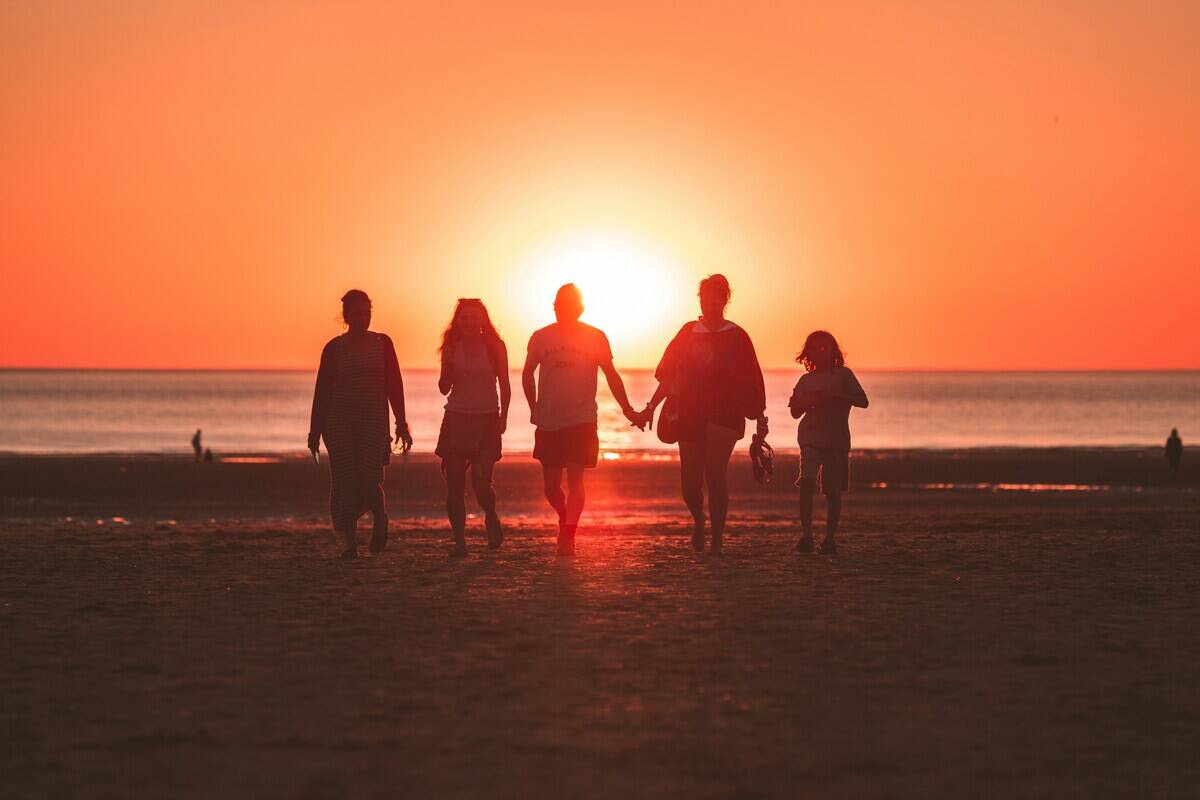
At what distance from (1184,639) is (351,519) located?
19.5 feet

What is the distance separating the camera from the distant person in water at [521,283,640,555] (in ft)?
36.6

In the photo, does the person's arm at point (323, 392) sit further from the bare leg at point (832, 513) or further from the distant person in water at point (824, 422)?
the bare leg at point (832, 513)

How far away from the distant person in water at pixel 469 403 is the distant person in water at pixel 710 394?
3.83 ft

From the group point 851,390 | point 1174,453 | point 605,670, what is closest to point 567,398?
point 851,390

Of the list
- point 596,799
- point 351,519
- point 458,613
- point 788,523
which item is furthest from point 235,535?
point 596,799

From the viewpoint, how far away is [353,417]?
11.0 metres

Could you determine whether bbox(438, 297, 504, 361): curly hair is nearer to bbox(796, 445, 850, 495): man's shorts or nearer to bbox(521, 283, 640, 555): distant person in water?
bbox(521, 283, 640, 555): distant person in water

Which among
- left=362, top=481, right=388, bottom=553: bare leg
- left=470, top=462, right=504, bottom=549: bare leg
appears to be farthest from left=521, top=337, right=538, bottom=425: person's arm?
left=362, top=481, right=388, bottom=553: bare leg

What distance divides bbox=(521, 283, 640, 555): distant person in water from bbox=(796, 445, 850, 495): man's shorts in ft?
4.68

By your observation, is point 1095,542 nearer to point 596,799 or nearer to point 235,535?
point 235,535

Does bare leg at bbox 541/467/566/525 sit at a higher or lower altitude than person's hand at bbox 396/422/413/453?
lower

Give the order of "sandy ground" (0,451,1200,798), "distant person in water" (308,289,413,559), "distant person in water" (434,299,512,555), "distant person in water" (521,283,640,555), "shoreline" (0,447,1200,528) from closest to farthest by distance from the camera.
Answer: "sandy ground" (0,451,1200,798)
"distant person in water" (308,289,413,559)
"distant person in water" (521,283,640,555)
"distant person in water" (434,299,512,555)
"shoreline" (0,447,1200,528)

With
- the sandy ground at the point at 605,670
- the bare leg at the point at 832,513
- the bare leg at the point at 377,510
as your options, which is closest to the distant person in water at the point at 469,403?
the bare leg at the point at 377,510

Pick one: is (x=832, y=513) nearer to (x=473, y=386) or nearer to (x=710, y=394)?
(x=710, y=394)
